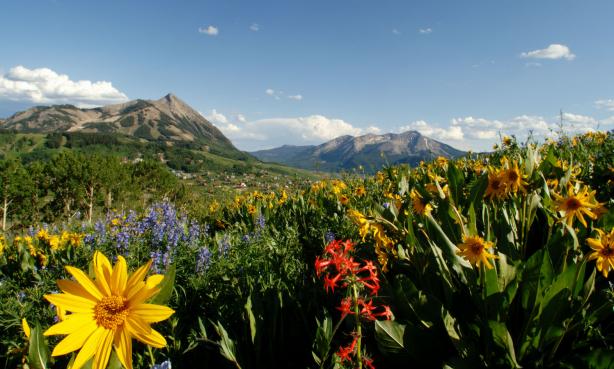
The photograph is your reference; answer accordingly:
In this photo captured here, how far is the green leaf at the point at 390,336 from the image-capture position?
190 cm

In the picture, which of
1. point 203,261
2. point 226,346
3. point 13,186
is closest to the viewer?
point 226,346

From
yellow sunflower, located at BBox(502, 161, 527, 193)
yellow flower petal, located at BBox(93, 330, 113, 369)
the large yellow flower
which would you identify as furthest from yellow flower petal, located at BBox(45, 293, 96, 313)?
yellow sunflower, located at BBox(502, 161, 527, 193)

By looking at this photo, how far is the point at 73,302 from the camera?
1229mm

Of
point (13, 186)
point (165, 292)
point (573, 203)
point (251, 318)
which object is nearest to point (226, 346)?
point (251, 318)

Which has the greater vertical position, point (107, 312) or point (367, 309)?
point (107, 312)

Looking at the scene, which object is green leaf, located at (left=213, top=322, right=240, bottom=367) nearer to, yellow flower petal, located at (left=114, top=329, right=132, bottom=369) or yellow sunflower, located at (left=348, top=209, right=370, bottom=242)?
yellow flower petal, located at (left=114, top=329, right=132, bottom=369)

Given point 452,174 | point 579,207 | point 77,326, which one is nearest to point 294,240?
point 452,174

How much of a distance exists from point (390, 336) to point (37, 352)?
61.6 inches

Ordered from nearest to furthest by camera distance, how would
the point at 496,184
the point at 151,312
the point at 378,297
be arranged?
the point at 151,312, the point at 378,297, the point at 496,184

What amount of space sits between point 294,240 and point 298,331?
1.54 metres

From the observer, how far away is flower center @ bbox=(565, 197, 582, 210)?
2.07m

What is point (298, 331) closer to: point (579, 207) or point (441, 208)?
point (441, 208)

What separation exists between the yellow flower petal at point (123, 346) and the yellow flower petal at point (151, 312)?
88mm

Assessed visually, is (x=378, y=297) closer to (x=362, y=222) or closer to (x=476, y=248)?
(x=362, y=222)
